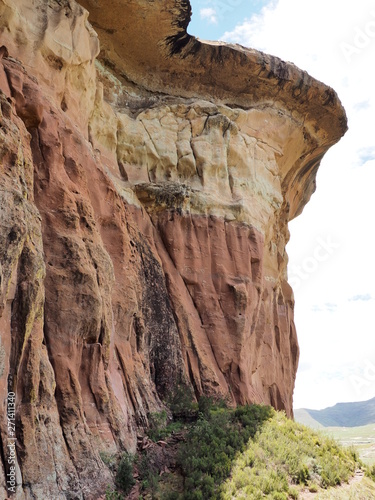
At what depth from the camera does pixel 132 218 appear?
17625mm

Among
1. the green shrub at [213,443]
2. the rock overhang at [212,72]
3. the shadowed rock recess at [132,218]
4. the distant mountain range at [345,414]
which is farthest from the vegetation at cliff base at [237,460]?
the distant mountain range at [345,414]

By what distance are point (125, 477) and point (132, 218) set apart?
31.1 feet

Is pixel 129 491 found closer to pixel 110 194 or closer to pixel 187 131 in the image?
pixel 110 194

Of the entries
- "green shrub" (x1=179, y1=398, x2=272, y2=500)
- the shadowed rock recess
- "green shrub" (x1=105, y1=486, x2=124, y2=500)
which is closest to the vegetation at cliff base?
"green shrub" (x1=179, y1=398, x2=272, y2=500)

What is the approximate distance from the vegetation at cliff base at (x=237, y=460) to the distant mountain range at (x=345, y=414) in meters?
142

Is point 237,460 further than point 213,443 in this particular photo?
No

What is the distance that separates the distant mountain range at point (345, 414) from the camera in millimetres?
155125

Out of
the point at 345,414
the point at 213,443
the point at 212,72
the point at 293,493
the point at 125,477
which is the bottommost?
the point at 345,414

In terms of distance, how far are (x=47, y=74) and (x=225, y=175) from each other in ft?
31.2

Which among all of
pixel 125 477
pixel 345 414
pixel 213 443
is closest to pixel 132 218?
pixel 213 443

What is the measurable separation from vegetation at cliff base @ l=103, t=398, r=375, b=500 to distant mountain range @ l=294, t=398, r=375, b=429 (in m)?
142

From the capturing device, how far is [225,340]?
18.5m

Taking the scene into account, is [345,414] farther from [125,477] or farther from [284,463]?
[125,477]

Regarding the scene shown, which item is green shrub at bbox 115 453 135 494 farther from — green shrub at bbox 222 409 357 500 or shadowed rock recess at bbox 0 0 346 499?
green shrub at bbox 222 409 357 500
